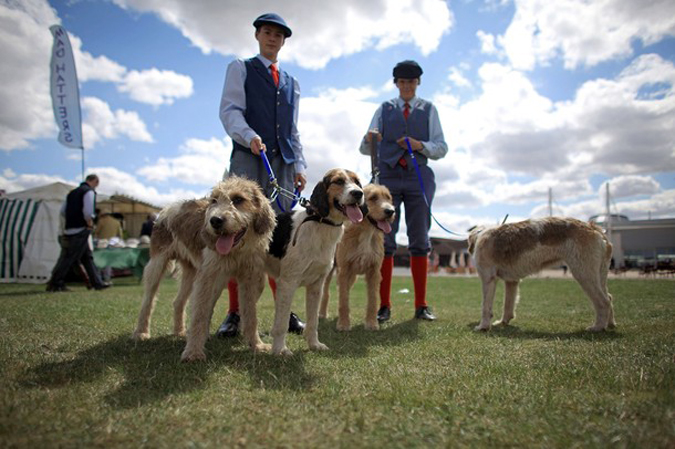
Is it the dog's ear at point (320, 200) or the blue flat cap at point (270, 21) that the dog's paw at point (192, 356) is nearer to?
the dog's ear at point (320, 200)

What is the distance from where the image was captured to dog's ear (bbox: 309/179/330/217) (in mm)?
3904

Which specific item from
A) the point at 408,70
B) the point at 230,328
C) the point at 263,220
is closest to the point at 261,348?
the point at 230,328

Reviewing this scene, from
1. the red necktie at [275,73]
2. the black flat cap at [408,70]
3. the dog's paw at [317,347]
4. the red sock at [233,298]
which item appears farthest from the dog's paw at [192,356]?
the black flat cap at [408,70]

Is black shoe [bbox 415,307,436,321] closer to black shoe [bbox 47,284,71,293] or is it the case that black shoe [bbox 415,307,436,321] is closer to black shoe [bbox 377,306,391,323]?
black shoe [bbox 377,306,391,323]

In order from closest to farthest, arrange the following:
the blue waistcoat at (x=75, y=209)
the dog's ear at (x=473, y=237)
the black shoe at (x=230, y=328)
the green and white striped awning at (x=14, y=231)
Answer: the black shoe at (x=230, y=328) → the dog's ear at (x=473, y=237) → the blue waistcoat at (x=75, y=209) → the green and white striped awning at (x=14, y=231)

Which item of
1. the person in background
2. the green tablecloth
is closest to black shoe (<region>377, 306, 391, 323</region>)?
the person in background

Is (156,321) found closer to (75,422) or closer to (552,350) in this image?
(75,422)

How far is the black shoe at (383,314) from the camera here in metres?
5.95

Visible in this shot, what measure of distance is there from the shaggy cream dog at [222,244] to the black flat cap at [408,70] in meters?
3.88

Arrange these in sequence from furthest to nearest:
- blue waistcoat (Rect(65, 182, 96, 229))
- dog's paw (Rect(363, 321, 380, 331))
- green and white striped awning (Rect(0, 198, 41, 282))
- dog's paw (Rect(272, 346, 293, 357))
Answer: green and white striped awning (Rect(0, 198, 41, 282))
blue waistcoat (Rect(65, 182, 96, 229))
dog's paw (Rect(363, 321, 380, 331))
dog's paw (Rect(272, 346, 293, 357))

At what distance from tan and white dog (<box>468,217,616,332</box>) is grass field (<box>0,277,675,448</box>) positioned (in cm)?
68

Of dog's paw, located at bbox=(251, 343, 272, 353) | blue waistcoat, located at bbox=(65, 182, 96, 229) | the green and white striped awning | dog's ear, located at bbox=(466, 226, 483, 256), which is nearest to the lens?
dog's paw, located at bbox=(251, 343, 272, 353)

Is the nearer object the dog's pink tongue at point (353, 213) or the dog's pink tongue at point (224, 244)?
the dog's pink tongue at point (224, 244)

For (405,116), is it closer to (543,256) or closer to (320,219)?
(543,256)
